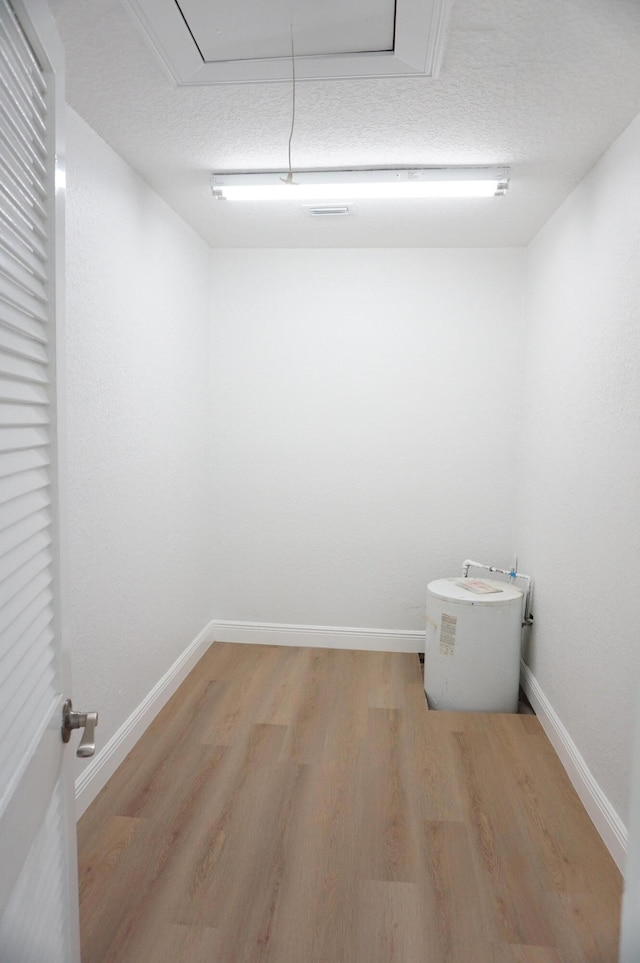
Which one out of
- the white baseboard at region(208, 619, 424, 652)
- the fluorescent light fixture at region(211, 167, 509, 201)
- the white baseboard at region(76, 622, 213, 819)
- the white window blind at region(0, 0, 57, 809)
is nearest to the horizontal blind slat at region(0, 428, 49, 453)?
the white window blind at region(0, 0, 57, 809)

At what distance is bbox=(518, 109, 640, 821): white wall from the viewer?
2166mm

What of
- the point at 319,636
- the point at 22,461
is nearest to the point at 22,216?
the point at 22,461

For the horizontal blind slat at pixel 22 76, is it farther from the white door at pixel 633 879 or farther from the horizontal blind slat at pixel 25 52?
the white door at pixel 633 879

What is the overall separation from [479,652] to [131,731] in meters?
1.72

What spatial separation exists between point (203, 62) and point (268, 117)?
0.40m

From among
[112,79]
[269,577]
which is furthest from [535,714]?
[112,79]

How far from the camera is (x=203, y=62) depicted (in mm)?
1898

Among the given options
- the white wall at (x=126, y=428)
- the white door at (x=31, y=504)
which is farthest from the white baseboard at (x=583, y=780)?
the white wall at (x=126, y=428)

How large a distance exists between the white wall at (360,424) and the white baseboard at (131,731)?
69 centimetres

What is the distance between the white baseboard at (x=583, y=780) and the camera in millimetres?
2127

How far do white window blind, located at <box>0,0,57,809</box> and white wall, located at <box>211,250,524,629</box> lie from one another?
10.1 feet

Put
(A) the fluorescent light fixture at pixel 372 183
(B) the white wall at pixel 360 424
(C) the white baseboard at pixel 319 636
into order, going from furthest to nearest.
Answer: (C) the white baseboard at pixel 319 636 < (B) the white wall at pixel 360 424 < (A) the fluorescent light fixture at pixel 372 183

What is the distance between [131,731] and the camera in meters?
2.84

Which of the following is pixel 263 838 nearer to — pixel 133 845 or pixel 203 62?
pixel 133 845
